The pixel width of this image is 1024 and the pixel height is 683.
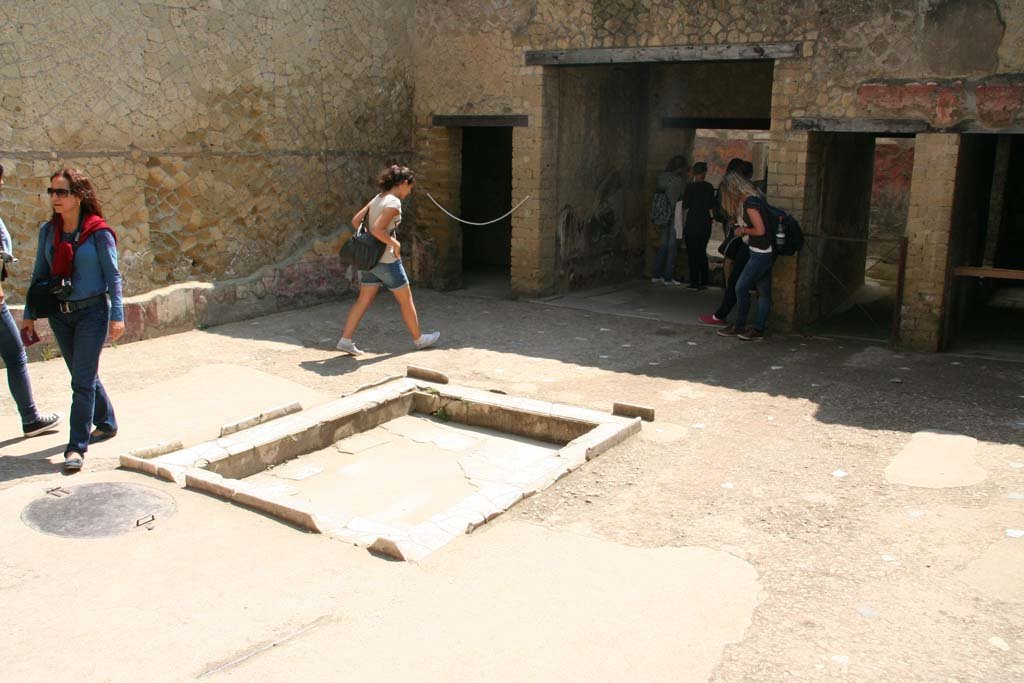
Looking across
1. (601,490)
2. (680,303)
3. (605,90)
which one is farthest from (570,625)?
(605,90)

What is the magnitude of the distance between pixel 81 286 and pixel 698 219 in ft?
28.1

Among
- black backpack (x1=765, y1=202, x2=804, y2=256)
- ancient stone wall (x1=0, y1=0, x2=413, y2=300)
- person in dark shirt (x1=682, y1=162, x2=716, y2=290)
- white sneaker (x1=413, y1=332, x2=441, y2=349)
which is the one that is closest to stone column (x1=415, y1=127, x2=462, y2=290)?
ancient stone wall (x1=0, y1=0, x2=413, y2=300)

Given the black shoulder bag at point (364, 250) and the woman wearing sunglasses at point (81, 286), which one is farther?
the black shoulder bag at point (364, 250)

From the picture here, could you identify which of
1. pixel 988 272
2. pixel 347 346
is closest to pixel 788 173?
pixel 988 272

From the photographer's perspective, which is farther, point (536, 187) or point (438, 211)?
point (438, 211)

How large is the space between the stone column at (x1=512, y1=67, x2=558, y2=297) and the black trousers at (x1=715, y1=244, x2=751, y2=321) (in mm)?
2326

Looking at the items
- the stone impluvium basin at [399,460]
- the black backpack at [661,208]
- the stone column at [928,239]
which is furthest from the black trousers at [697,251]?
the stone impluvium basin at [399,460]

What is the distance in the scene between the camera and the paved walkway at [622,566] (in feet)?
12.5

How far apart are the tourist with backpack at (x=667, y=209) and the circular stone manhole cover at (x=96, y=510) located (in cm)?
891

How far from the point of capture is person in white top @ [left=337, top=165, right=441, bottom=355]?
8570 millimetres

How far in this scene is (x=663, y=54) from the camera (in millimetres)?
10141

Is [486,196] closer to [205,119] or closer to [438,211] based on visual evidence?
[438,211]

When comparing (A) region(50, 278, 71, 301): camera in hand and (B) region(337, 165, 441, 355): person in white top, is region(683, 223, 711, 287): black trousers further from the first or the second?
(A) region(50, 278, 71, 301): camera in hand

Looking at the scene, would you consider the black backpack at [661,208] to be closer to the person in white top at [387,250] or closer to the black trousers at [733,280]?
the black trousers at [733,280]
